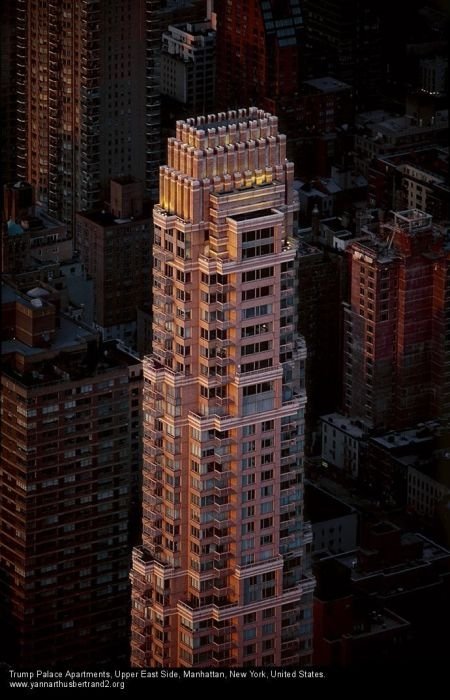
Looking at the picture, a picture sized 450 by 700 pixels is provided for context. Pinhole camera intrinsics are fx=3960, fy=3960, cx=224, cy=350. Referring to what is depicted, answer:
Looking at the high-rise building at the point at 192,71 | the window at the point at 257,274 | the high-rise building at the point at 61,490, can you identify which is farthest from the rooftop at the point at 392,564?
the high-rise building at the point at 192,71

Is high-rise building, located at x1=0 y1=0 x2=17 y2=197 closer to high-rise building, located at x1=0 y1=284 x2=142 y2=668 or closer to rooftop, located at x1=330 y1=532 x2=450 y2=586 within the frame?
rooftop, located at x1=330 y1=532 x2=450 y2=586

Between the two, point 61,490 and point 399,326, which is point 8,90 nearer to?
point 399,326

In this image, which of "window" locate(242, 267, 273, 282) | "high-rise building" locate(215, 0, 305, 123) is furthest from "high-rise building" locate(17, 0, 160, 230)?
"window" locate(242, 267, 273, 282)

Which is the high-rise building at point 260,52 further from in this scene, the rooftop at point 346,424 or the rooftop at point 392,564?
the rooftop at point 392,564

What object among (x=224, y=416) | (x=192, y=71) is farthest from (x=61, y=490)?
(x=192, y=71)

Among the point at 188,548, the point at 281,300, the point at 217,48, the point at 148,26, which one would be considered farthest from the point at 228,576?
the point at 217,48

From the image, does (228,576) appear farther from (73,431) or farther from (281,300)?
(73,431)
